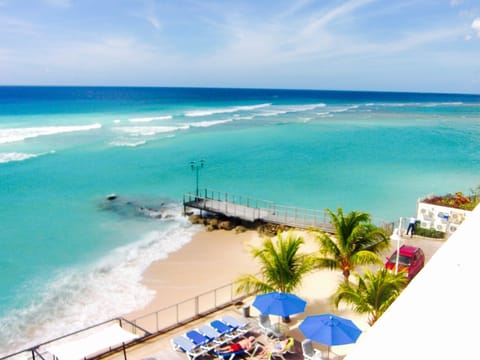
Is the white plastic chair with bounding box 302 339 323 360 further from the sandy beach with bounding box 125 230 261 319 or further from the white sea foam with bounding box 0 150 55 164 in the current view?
the white sea foam with bounding box 0 150 55 164

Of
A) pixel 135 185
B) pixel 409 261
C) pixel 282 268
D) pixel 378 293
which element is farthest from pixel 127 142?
pixel 378 293

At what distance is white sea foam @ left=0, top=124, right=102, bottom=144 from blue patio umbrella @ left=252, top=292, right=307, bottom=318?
5471 cm

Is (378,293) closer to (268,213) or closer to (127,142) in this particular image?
(268,213)

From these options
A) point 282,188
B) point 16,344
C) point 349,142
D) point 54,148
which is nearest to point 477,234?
point 16,344

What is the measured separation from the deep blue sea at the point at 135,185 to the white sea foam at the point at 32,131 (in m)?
0.16

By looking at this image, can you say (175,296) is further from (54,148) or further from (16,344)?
(54,148)

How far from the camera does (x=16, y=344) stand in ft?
48.3

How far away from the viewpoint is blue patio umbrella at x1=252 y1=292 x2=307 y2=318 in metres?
12.5

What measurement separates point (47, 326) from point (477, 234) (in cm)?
1697

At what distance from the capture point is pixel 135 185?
36.5 metres

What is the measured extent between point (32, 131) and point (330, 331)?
65734 millimetres

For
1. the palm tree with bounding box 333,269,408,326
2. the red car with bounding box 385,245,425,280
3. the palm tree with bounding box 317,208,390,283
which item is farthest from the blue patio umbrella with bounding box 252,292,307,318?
the red car with bounding box 385,245,425,280

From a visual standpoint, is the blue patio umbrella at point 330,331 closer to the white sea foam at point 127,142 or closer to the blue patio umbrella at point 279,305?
the blue patio umbrella at point 279,305

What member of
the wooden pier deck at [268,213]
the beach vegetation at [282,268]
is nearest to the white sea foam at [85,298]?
the wooden pier deck at [268,213]
